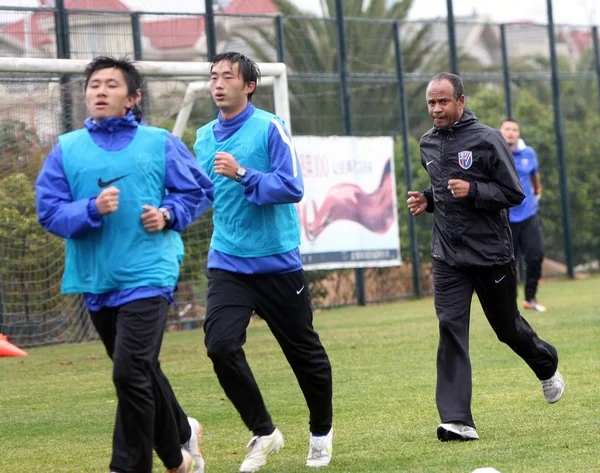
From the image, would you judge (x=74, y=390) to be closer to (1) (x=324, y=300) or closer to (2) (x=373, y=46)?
(1) (x=324, y=300)

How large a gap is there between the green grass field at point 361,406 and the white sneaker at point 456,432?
7cm

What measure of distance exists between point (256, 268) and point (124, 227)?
1124 millimetres

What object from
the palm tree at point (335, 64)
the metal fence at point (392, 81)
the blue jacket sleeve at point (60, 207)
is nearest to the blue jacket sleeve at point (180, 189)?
the blue jacket sleeve at point (60, 207)

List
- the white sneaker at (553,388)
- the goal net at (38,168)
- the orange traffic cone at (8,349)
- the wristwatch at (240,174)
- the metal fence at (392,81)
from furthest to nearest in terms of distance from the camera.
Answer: the metal fence at (392,81)
the goal net at (38,168)
the orange traffic cone at (8,349)
the white sneaker at (553,388)
the wristwatch at (240,174)

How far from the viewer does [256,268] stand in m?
6.71

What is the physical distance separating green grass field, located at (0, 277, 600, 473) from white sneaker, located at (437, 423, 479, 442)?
71 millimetres

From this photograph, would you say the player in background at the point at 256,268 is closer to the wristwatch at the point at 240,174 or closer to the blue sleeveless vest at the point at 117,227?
the wristwatch at the point at 240,174

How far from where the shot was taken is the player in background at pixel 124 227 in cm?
567

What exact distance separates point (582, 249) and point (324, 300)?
7.46m

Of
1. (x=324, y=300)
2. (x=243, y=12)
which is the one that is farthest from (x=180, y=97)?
(x=324, y=300)

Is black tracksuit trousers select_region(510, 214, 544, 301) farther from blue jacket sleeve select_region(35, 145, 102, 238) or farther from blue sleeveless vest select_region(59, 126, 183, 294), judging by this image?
blue jacket sleeve select_region(35, 145, 102, 238)

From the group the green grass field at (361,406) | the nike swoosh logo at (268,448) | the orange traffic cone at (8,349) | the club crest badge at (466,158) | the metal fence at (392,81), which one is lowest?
the green grass field at (361,406)

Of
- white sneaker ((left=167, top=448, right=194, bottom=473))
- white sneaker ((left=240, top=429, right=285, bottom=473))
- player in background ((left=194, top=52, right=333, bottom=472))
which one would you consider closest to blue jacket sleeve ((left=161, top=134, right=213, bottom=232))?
player in background ((left=194, top=52, right=333, bottom=472))

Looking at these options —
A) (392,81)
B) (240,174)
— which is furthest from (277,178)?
(392,81)
